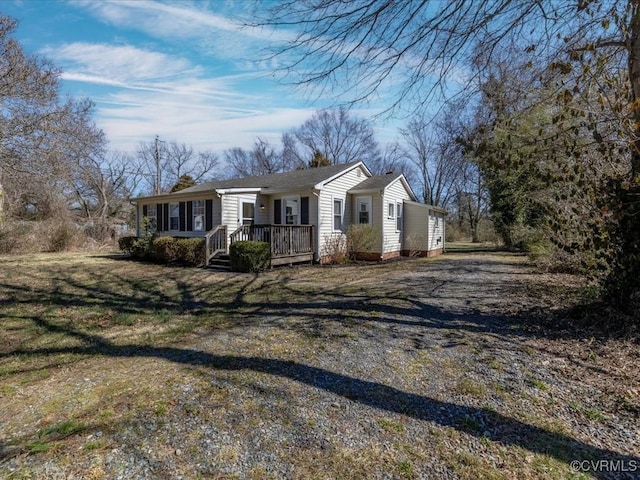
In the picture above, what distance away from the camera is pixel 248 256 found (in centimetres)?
1110

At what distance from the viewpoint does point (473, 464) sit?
231 centimetres

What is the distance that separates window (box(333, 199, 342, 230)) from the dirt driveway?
8565mm

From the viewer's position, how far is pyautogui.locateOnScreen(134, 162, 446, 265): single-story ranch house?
13047 mm

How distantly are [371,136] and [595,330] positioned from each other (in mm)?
35166

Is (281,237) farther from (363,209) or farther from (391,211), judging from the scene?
(391,211)

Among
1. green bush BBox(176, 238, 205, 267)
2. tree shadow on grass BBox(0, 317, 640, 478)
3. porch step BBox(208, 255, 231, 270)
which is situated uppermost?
green bush BBox(176, 238, 205, 267)

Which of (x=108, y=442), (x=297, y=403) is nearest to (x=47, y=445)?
(x=108, y=442)

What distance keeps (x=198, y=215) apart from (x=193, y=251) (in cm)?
262

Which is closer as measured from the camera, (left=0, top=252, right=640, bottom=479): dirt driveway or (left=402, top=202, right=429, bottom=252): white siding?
(left=0, top=252, right=640, bottom=479): dirt driveway

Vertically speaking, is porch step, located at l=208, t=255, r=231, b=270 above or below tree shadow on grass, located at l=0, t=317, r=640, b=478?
above

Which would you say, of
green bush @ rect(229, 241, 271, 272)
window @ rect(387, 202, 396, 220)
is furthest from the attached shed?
Answer: green bush @ rect(229, 241, 271, 272)

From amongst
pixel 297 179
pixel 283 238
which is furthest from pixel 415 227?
pixel 283 238

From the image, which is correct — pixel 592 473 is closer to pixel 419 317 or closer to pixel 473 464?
pixel 473 464

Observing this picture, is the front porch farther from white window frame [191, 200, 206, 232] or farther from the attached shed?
the attached shed
